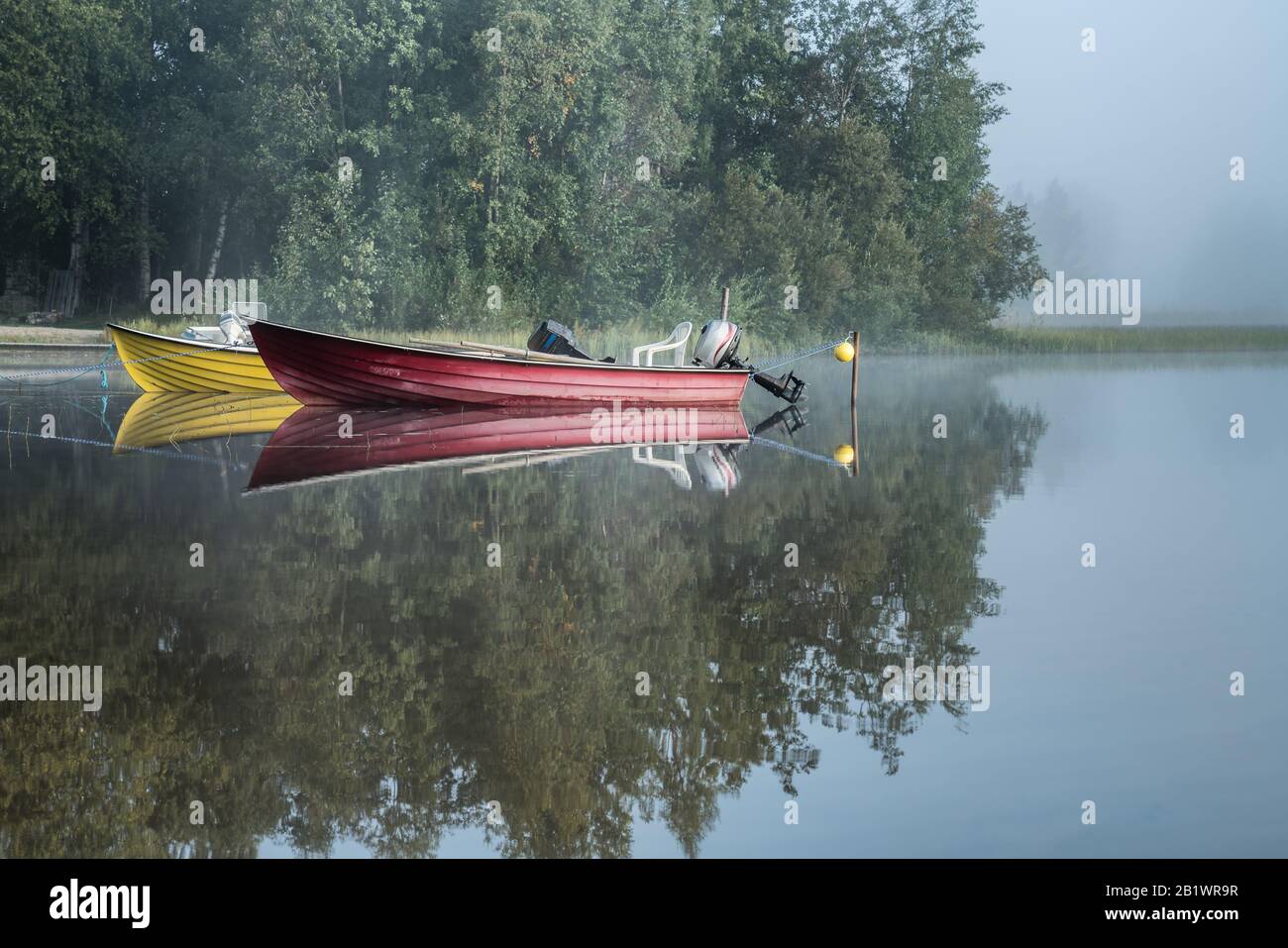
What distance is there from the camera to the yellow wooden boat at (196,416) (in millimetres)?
19719

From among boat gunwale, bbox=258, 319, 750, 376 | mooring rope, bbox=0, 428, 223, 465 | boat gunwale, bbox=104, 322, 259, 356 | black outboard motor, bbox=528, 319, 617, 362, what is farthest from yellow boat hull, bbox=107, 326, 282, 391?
black outboard motor, bbox=528, 319, 617, 362

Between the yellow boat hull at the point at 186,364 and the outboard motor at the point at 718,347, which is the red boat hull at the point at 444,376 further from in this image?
the yellow boat hull at the point at 186,364

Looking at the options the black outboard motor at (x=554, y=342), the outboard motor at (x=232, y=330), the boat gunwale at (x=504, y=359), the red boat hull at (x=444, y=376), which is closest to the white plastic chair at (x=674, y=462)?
the boat gunwale at (x=504, y=359)

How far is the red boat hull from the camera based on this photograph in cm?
2191

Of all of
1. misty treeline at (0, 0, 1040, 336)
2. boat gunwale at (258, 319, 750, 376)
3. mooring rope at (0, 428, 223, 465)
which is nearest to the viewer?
mooring rope at (0, 428, 223, 465)

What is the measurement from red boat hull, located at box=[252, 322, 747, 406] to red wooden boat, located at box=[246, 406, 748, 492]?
0.31 metres

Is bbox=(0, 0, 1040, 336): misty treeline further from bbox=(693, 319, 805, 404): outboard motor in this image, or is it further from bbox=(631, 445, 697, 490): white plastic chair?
bbox=(631, 445, 697, 490): white plastic chair

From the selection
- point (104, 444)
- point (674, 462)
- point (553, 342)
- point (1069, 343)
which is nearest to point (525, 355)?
point (553, 342)

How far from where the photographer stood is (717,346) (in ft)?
78.9

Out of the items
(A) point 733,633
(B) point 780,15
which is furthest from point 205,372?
(B) point 780,15

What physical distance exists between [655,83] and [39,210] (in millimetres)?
21179

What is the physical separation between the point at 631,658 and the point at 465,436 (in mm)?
12071

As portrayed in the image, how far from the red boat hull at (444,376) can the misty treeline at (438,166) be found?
64.9ft

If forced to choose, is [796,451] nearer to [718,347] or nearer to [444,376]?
[718,347]
